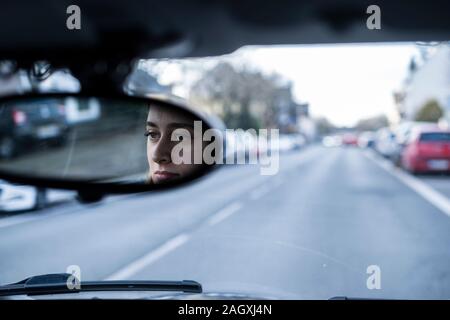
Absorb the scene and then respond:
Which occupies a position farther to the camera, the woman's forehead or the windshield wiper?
the windshield wiper

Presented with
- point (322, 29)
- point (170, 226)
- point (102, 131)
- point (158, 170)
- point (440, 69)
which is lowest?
point (170, 226)

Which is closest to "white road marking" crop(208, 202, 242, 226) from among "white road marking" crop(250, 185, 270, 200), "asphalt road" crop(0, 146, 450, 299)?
"asphalt road" crop(0, 146, 450, 299)

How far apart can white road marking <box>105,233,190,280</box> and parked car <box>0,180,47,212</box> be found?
1.00 metres

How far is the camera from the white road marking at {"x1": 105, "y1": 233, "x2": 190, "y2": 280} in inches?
186

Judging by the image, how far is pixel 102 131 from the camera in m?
3.58

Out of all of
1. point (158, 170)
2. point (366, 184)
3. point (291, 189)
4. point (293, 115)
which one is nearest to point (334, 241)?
point (158, 170)

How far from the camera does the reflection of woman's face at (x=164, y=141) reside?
8.57 feet

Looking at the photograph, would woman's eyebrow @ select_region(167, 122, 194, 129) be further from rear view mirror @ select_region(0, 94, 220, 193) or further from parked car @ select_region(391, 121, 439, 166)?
parked car @ select_region(391, 121, 439, 166)

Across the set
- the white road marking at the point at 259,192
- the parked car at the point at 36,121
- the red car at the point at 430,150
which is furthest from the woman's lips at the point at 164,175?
the red car at the point at 430,150

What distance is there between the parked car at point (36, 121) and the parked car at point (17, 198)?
1.63 feet

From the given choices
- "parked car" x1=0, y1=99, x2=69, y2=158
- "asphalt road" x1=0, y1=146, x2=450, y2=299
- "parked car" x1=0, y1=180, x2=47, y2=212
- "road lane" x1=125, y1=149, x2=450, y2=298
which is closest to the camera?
"parked car" x1=0, y1=99, x2=69, y2=158

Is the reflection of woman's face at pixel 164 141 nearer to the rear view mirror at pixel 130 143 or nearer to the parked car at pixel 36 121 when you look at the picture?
the rear view mirror at pixel 130 143

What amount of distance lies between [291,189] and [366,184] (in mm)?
2520
